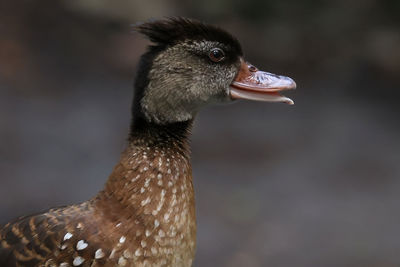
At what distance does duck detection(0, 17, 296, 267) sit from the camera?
2656mm

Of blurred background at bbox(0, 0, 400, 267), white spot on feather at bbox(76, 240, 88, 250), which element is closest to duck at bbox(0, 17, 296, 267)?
white spot on feather at bbox(76, 240, 88, 250)

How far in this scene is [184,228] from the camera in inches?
110

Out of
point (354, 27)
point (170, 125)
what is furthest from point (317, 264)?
point (354, 27)

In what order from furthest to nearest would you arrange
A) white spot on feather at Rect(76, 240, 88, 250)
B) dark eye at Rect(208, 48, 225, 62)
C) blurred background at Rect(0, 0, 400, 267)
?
1. blurred background at Rect(0, 0, 400, 267)
2. dark eye at Rect(208, 48, 225, 62)
3. white spot on feather at Rect(76, 240, 88, 250)

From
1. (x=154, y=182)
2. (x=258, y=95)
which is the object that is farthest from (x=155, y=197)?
(x=258, y=95)

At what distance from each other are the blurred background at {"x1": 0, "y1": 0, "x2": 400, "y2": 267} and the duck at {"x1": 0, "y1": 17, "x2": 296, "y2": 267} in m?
3.05

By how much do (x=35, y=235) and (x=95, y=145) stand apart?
4.60 m

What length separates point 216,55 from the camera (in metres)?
2.83

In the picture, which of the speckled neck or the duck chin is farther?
the duck chin

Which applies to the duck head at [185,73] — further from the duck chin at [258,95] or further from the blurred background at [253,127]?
the blurred background at [253,127]

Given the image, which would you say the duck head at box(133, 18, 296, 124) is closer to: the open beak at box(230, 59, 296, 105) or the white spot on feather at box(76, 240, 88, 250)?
the open beak at box(230, 59, 296, 105)

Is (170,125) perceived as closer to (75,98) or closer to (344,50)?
(75,98)

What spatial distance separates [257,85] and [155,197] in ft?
2.36

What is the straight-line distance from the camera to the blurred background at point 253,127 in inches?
243
